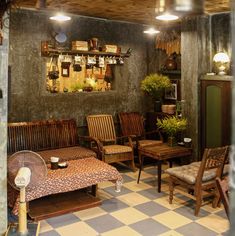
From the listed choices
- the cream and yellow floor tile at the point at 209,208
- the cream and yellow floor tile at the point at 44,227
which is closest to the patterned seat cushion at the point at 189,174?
the cream and yellow floor tile at the point at 209,208

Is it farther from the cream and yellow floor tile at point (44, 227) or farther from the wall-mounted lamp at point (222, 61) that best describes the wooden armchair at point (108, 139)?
the wall-mounted lamp at point (222, 61)

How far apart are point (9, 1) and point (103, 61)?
3.66 metres

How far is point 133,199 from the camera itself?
507cm

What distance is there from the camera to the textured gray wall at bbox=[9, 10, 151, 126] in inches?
231

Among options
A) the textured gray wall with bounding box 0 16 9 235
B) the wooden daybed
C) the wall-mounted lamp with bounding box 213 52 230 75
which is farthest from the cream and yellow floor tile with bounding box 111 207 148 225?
the wall-mounted lamp with bounding box 213 52 230 75

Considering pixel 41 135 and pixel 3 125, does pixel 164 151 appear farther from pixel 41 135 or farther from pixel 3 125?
pixel 3 125

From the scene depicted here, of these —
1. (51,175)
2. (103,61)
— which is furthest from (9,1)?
(103,61)

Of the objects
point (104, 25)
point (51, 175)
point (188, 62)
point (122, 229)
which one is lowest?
point (122, 229)

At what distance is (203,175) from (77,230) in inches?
69.4

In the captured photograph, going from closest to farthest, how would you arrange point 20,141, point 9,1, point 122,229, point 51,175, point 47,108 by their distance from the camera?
point 9,1
point 122,229
point 51,175
point 20,141
point 47,108

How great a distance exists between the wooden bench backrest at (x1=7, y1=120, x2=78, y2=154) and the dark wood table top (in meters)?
1.40

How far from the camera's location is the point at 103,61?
6871 mm

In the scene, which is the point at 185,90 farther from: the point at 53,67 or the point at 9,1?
the point at 9,1

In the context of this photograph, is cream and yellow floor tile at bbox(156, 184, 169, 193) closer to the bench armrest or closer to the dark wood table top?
the dark wood table top
